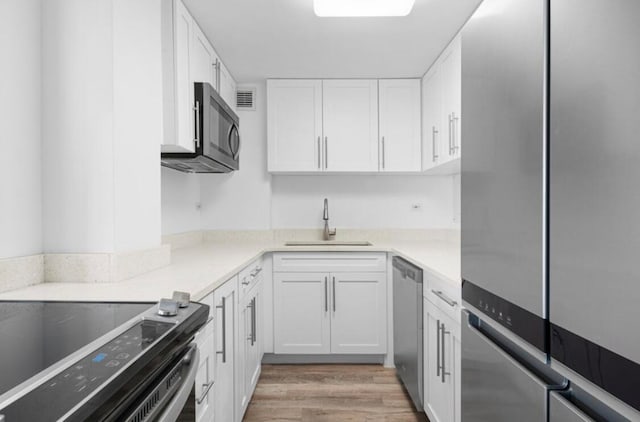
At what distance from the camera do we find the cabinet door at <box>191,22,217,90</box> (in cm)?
214

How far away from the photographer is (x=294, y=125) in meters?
3.12

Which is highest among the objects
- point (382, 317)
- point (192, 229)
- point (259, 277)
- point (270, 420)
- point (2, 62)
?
point (2, 62)

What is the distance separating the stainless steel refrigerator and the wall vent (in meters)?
2.45

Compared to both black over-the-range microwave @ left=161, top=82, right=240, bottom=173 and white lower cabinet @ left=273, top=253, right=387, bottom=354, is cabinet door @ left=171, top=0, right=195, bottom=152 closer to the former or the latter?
black over-the-range microwave @ left=161, top=82, right=240, bottom=173

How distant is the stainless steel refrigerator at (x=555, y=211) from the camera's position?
1.78 feet

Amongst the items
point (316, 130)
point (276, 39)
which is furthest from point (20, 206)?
point (316, 130)

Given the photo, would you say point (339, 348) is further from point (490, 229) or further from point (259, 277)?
point (490, 229)

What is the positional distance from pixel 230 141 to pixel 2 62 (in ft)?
4.43

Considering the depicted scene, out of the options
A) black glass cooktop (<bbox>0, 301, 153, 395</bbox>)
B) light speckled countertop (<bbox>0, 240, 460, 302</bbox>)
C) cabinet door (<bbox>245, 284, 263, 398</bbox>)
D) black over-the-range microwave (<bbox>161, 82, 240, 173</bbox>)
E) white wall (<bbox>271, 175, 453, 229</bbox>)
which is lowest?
cabinet door (<bbox>245, 284, 263, 398</bbox>)

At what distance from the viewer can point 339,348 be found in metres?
2.85

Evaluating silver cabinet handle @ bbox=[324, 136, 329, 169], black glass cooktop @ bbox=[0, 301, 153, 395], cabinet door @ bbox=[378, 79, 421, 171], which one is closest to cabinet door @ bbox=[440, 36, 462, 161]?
cabinet door @ bbox=[378, 79, 421, 171]

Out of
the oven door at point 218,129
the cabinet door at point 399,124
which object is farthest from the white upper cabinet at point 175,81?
the cabinet door at point 399,124

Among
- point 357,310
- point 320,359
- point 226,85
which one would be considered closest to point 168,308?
point 357,310

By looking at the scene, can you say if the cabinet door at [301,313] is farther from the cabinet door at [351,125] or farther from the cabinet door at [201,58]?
the cabinet door at [201,58]
